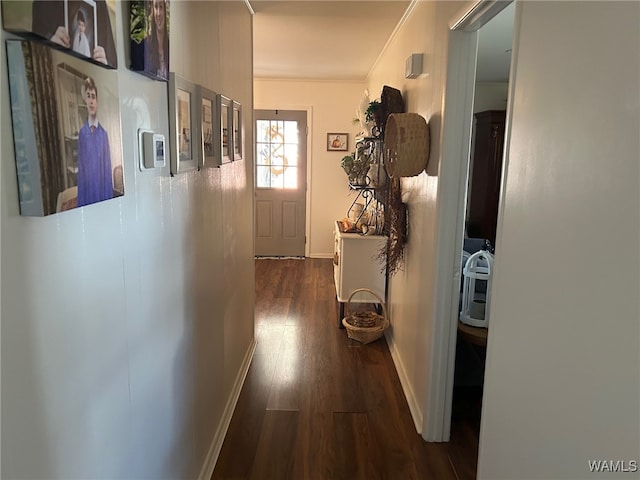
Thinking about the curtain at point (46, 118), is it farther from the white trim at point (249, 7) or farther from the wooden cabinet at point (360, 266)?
the wooden cabinet at point (360, 266)

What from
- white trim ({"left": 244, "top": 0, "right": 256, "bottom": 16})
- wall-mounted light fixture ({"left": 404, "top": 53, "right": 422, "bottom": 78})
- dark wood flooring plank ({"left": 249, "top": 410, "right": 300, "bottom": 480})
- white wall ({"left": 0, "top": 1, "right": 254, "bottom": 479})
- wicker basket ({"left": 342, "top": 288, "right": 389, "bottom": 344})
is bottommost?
dark wood flooring plank ({"left": 249, "top": 410, "right": 300, "bottom": 480})

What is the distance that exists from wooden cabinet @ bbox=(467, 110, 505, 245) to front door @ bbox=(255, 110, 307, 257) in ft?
7.38

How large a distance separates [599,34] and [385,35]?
300cm

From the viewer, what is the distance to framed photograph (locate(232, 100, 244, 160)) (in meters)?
2.59

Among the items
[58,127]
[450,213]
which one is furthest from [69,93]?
[450,213]

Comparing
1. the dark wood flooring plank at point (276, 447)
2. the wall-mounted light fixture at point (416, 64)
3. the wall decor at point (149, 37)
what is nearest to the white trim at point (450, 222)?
the wall-mounted light fixture at point (416, 64)

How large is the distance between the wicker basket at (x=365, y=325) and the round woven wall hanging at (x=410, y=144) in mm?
1475

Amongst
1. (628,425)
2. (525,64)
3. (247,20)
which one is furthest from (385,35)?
(628,425)

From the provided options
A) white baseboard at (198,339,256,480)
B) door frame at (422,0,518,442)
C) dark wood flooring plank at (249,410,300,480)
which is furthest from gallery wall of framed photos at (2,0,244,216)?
A: dark wood flooring plank at (249,410,300,480)

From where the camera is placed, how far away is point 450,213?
7.51 ft

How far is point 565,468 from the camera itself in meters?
1.10

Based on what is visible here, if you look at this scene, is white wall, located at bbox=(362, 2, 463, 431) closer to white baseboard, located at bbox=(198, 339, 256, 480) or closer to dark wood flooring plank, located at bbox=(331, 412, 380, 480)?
dark wood flooring plank, located at bbox=(331, 412, 380, 480)

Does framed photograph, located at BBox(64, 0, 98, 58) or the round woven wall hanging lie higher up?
framed photograph, located at BBox(64, 0, 98, 58)

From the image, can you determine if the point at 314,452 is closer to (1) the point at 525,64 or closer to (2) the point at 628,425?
(2) the point at 628,425
